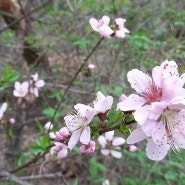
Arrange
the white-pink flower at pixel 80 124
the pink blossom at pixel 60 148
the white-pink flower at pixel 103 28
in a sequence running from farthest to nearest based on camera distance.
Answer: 1. the white-pink flower at pixel 103 28
2. the pink blossom at pixel 60 148
3. the white-pink flower at pixel 80 124

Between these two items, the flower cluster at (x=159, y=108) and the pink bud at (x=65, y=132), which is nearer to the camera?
the flower cluster at (x=159, y=108)

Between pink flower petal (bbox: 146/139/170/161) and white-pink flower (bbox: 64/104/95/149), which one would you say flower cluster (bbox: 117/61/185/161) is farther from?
white-pink flower (bbox: 64/104/95/149)

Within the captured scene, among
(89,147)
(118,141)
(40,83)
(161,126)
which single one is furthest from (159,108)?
(40,83)

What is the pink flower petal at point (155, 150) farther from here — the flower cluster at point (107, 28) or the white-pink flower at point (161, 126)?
the flower cluster at point (107, 28)

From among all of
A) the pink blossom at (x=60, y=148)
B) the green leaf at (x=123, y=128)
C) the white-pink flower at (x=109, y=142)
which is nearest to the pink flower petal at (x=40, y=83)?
the white-pink flower at (x=109, y=142)

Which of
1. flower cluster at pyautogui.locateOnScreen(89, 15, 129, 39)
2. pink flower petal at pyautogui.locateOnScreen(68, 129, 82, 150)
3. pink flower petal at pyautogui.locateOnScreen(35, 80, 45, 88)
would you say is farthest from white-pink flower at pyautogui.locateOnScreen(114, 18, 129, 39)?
pink flower petal at pyautogui.locateOnScreen(35, 80, 45, 88)

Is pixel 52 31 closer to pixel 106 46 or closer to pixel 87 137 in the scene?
pixel 106 46

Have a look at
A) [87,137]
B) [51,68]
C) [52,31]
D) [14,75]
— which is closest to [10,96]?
[51,68]

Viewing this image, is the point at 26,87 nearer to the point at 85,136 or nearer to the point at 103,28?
the point at 103,28
